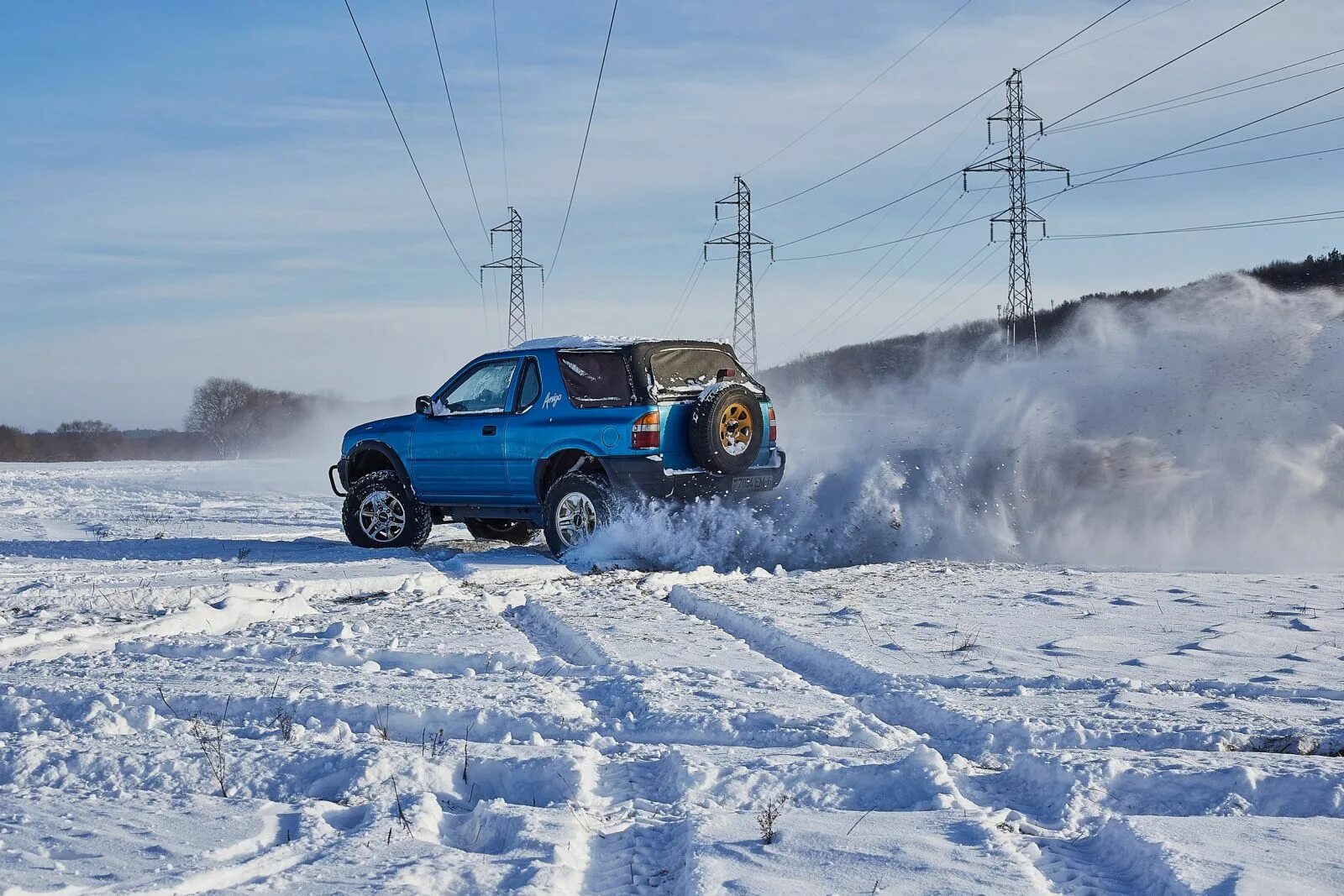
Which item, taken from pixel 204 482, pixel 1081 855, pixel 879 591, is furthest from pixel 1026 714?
pixel 204 482

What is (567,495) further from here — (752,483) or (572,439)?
(752,483)

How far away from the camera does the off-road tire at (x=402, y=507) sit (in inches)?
465

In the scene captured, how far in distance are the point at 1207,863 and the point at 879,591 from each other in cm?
578

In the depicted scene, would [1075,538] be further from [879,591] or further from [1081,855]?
[1081,855]

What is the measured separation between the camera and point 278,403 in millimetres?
94500

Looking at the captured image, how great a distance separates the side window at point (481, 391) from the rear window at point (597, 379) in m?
0.70

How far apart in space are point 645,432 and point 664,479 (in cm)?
44

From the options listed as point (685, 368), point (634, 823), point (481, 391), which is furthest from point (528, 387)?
point (634, 823)

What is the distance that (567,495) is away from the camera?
34.4ft

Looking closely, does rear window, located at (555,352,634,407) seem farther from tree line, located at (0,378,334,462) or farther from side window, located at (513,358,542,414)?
tree line, located at (0,378,334,462)

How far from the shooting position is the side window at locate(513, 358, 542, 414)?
10.8m

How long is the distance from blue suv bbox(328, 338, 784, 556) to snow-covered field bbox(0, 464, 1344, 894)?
4.76 ft

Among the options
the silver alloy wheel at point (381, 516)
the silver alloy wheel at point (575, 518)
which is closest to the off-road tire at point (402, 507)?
the silver alloy wheel at point (381, 516)

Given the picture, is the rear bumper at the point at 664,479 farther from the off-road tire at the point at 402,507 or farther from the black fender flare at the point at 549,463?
the off-road tire at the point at 402,507
